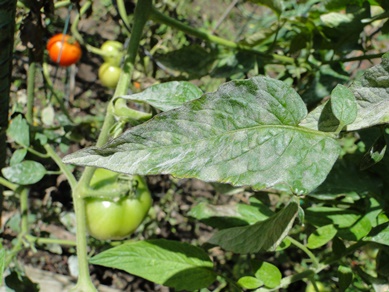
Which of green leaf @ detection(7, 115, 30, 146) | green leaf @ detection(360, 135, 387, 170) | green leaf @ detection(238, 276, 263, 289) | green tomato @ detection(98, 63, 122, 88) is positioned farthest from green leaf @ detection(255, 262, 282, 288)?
green tomato @ detection(98, 63, 122, 88)

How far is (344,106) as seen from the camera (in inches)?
20.0

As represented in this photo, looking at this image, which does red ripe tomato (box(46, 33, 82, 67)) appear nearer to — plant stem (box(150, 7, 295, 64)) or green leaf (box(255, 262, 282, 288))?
plant stem (box(150, 7, 295, 64))

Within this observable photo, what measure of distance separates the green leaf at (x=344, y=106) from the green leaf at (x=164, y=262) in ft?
1.15

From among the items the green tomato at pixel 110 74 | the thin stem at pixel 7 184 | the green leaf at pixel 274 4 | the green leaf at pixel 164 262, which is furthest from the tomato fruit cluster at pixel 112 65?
the green leaf at pixel 164 262

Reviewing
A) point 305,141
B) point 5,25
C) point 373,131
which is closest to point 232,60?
point 373,131

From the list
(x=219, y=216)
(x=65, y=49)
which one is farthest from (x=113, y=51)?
(x=219, y=216)

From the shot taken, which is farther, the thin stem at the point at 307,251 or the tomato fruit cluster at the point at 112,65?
the tomato fruit cluster at the point at 112,65

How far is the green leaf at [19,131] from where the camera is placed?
987 millimetres

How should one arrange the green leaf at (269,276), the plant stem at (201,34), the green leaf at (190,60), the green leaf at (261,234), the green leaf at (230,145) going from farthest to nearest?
the green leaf at (190,60)
the plant stem at (201,34)
the green leaf at (269,276)
the green leaf at (261,234)
the green leaf at (230,145)

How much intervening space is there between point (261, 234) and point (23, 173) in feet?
1.72

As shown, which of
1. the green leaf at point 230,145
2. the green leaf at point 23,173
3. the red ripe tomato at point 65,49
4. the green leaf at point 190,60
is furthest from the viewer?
the red ripe tomato at point 65,49

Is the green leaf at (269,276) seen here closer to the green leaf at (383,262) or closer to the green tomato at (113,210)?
the green leaf at (383,262)

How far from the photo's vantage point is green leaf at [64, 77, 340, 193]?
1.57 ft

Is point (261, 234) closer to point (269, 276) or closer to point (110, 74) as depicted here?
point (269, 276)
